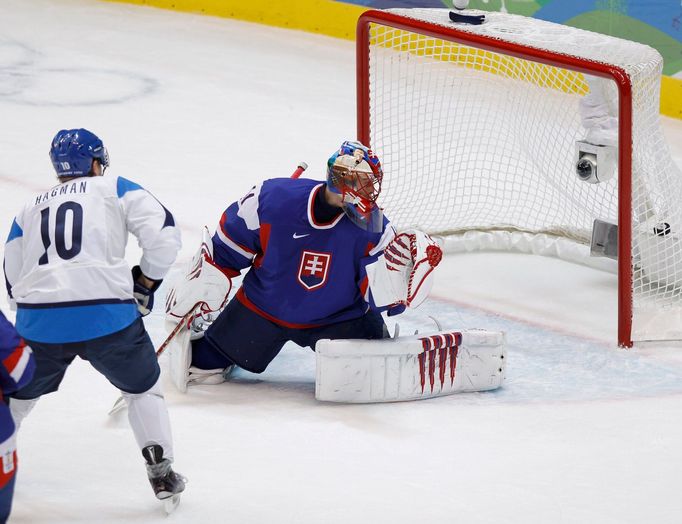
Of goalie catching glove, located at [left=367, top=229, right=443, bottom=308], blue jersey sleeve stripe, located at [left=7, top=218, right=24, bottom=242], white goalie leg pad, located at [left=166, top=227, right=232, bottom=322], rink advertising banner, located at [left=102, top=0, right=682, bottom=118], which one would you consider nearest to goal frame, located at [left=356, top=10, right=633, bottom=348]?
goalie catching glove, located at [left=367, top=229, right=443, bottom=308]

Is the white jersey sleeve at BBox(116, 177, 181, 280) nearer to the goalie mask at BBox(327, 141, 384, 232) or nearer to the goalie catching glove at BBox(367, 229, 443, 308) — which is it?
Answer: the goalie mask at BBox(327, 141, 384, 232)

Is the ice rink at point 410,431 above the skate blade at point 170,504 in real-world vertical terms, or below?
below

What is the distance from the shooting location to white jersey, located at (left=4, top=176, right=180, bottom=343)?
8.80 ft

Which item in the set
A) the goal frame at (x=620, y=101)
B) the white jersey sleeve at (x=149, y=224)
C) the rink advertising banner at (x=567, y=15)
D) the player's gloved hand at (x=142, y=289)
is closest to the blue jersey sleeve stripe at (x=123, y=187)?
the white jersey sleeve at (x=149, y=224)

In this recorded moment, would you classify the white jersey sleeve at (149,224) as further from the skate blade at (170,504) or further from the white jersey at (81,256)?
the skate blade at (170,504)

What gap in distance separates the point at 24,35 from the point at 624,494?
18.0ft

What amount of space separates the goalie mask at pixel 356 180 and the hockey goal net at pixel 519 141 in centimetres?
85

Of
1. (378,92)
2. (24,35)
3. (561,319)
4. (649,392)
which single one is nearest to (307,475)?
(649,392)

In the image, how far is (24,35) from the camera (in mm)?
7477

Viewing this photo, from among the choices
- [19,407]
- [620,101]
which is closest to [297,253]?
[19,407]

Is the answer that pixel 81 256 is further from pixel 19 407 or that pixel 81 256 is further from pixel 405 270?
pixel 405 270

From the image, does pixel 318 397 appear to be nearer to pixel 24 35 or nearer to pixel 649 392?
pixel 649 392

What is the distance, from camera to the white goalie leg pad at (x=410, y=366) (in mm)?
3309

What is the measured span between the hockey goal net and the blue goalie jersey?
88 cm
